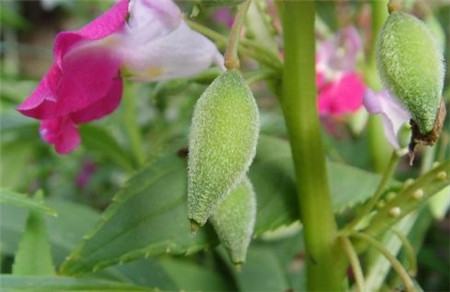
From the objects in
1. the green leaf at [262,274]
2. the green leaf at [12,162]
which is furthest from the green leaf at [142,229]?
the green leaf at [12,162]

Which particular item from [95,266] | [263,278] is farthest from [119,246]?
[263,278]

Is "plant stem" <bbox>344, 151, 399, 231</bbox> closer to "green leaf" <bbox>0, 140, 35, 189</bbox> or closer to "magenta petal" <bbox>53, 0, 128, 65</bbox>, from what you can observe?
"magenta petal" <bbox>53, 0, 128, 65</bbox>

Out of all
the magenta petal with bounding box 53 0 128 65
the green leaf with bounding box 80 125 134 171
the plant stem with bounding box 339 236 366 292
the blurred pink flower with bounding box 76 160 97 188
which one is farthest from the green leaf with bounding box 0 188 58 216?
the blurred pink flower with bounding box 76 160 97 188

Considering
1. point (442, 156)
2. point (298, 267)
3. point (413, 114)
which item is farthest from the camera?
point (298, 267)

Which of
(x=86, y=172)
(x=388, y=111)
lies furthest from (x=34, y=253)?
(x=86, y=172)

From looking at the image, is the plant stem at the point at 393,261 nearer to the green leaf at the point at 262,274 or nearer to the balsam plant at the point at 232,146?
the balsam plant at the point at 232,146

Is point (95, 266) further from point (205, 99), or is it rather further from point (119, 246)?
point (205, 99)
